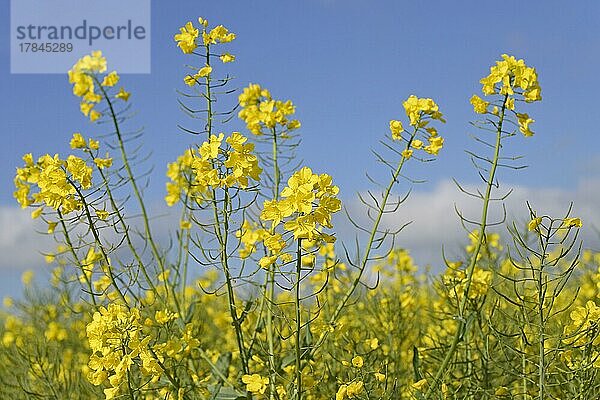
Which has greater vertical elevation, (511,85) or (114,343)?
(511,85)

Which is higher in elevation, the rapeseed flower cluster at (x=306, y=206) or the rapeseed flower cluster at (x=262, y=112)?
the rapeseed flower cluster at (x=262, y=112)

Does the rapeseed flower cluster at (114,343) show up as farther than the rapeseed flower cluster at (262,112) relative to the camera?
No

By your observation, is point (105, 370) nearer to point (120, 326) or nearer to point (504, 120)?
point (120, 326)

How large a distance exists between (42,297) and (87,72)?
2.80 m

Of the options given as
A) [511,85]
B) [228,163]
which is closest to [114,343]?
[228,163]

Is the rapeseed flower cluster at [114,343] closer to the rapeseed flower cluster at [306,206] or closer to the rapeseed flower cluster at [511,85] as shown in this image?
the rapeseed flower cluster at [306,206]

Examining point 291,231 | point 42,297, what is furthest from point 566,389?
point 42,297

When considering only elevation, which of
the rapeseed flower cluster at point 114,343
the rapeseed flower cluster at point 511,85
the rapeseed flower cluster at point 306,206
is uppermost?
the rapeseed flower cluster at point 511,85

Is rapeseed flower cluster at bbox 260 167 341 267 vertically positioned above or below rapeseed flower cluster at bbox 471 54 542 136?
below

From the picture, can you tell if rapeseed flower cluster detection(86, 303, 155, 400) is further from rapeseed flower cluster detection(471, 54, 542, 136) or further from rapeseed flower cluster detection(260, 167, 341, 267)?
rapeseed flower cluster detection(471, 54, 542, 136)

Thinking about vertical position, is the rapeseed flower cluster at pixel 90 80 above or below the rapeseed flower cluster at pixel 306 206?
above

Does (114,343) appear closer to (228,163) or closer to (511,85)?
(228,163)

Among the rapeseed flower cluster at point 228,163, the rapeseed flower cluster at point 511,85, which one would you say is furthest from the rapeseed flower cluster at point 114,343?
the rapeseed flower cluster at point 511,85

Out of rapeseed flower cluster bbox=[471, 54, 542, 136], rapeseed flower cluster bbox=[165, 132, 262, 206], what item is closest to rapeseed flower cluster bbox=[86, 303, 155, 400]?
rapeseed flower cluster bbox=[165, 132, 262, 206]
